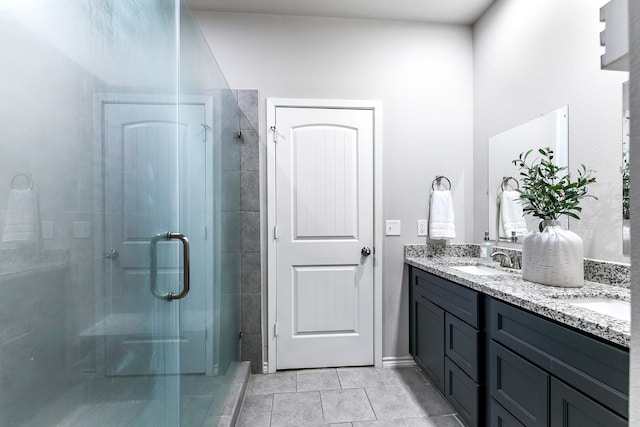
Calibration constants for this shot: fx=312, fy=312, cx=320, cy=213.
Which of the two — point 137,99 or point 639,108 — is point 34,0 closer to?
point 137,99

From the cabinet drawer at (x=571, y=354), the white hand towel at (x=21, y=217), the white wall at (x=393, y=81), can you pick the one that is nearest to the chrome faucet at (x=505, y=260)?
the white wall at (x=393, y=81)

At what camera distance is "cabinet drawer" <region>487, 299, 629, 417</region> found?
0.88 m

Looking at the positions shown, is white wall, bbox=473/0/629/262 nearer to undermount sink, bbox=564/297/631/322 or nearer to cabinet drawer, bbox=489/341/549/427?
undermount sink, bbox=564/297/631/322

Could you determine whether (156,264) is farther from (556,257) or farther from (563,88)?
(563,88)

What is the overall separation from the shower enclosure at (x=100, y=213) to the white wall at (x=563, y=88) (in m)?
1.88

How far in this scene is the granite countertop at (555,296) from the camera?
3.00 ft

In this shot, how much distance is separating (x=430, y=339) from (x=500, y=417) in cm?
70

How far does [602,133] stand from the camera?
1506mm

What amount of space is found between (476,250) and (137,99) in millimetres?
2468

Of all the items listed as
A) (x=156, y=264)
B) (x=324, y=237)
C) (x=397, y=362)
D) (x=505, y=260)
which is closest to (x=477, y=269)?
(x=505, y=260)

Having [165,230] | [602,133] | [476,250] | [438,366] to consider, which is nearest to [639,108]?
[165,230]

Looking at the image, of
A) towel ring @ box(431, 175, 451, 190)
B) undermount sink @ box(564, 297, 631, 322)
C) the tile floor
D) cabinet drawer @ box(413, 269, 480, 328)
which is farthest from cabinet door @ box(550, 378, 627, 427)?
towel ring @ box(431, 175, 451, 190)

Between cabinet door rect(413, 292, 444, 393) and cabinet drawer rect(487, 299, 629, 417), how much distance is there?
60 cm

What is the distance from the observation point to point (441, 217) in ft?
7.95
